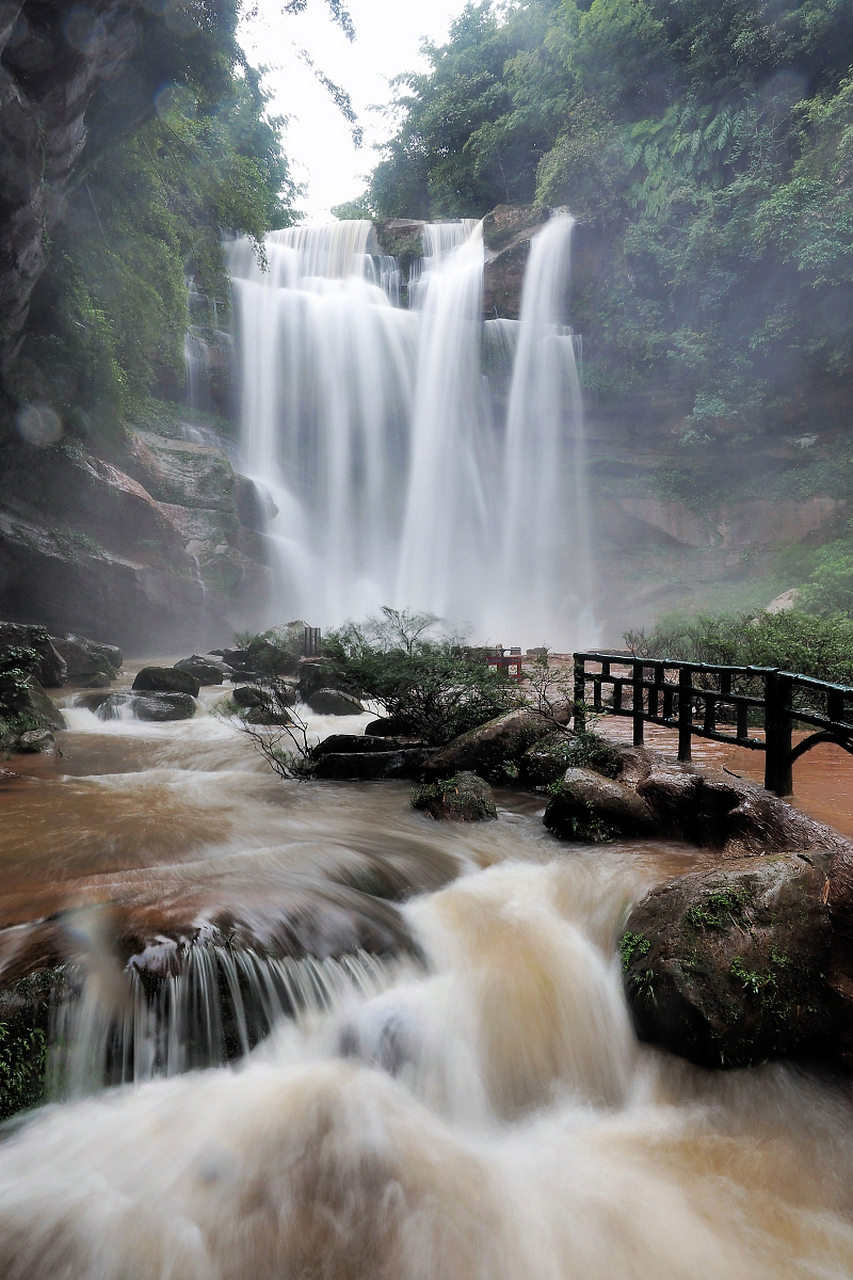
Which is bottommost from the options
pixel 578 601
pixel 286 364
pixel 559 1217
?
pixel 559 1217

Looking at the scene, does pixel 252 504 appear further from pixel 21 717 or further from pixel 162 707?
pixel 21 717

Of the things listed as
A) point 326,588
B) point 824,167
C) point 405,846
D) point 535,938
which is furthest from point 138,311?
point 824,167

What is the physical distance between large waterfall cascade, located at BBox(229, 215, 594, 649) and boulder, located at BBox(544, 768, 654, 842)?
23.4 m

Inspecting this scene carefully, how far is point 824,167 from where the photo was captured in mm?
22922

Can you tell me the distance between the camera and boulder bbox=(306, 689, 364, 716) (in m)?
12.1

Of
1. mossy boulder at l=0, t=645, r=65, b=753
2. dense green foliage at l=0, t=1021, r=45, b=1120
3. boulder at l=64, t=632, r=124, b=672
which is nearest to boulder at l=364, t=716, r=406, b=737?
mossy boulder at l=0, t=645, r=65, b=753

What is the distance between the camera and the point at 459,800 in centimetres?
658

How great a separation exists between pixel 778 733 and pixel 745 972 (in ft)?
7.34

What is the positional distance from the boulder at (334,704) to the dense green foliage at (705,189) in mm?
21709

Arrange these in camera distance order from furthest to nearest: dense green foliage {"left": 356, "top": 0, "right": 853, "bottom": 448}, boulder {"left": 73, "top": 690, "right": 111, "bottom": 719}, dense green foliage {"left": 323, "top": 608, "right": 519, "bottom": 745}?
dense green foliage {"left": 356, "top": 0, "right": 853, "bottom": 448}
boulder {"left": 73, "top": 690, "right": 111, "bottom": 719}
dense green foliage {"left": 323, "top": 608, "right": 519, "bottom": 745}

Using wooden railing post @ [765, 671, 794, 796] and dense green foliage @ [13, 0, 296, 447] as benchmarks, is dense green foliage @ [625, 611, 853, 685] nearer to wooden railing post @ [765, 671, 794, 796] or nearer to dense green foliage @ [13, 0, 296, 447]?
wooden railing post @ [765, 671, 794, 796]

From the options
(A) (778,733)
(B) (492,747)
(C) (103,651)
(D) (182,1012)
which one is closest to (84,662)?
(C) (103,651)

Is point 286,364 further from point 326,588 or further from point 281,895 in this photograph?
point 281,895

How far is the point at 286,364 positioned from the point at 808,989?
3191 cm
